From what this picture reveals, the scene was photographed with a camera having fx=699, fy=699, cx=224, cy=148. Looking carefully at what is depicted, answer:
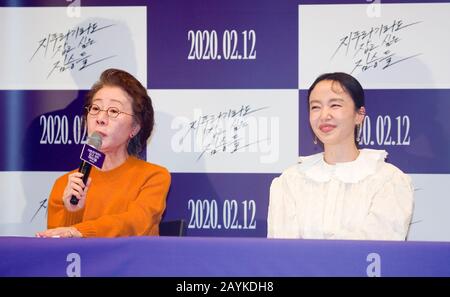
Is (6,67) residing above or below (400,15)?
below

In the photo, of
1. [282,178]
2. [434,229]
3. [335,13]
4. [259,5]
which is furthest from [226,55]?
[434,229]

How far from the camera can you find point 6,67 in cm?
375

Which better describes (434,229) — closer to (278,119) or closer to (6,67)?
(278,119)

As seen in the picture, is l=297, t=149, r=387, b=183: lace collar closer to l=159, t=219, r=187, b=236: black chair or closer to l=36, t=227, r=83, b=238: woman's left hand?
l=159, t=219, r=187, b=236: black chair

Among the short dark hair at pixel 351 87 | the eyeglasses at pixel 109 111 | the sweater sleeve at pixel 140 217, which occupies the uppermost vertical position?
the short dark hair at pixel 351 87

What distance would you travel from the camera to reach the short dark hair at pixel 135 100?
131 inches

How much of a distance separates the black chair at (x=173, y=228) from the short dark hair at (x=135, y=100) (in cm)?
39

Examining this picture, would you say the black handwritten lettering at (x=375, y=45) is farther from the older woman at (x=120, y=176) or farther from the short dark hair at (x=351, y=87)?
the older woman at (x=120, y=176)

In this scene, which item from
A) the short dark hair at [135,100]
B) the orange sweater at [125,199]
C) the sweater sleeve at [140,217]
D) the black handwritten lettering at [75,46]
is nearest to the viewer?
the sweater sleeve at [140,217]

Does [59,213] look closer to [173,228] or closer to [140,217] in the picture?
[140,217]

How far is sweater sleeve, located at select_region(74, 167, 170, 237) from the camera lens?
293 centimetres

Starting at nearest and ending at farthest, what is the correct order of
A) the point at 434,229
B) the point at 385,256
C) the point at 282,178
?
the point at 385,256 < the point at 282,178 < the point at 434,229

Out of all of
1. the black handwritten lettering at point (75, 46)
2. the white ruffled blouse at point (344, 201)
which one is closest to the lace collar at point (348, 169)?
the white ruffled blouse at point (344, 201)
